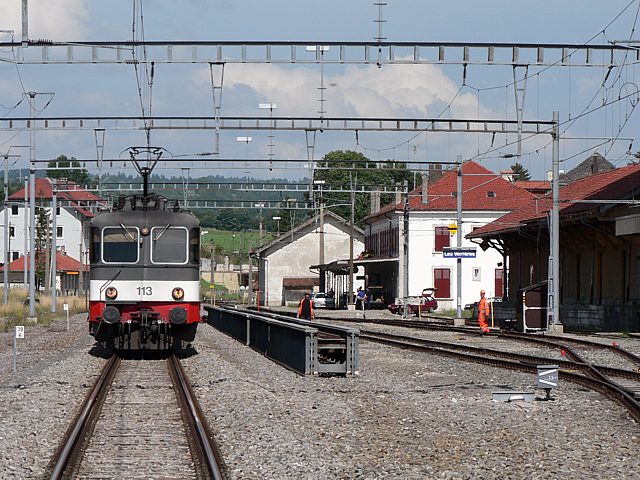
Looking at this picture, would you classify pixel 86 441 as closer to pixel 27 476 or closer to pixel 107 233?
pixel 27 476

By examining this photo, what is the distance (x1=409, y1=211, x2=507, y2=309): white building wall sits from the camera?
71.6 m

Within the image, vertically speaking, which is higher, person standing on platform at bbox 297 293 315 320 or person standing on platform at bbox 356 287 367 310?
person standing on platform at bbox 297 293 315 320

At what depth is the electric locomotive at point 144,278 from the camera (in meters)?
21.3

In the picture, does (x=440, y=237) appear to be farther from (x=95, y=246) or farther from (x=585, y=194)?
(x=95, y=246)

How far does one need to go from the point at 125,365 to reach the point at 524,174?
142m

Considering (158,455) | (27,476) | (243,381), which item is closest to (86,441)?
(158,455)

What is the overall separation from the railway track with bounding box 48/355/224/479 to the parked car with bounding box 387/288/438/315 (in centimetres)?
4203

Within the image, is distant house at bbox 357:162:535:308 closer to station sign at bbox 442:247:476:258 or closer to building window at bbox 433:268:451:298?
building window at bbox 433:268:451:298

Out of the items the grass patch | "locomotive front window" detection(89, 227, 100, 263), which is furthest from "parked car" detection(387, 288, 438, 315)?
"locomotive front window" detection(89, 227, 100, 263)

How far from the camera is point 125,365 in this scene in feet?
69.3

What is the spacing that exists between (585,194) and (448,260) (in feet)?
93.9

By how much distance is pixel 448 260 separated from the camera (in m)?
72.2

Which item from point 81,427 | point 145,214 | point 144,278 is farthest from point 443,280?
point 81,427

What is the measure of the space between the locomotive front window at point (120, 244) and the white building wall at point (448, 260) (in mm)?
49836
